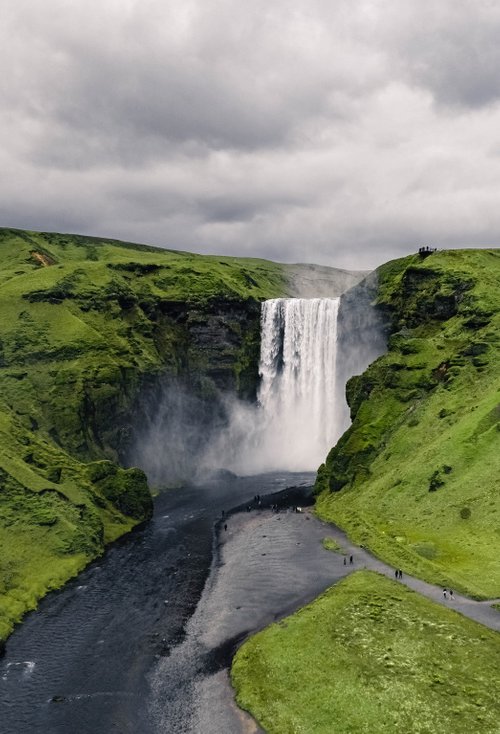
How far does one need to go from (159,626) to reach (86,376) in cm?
7226

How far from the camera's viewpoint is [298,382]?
158m

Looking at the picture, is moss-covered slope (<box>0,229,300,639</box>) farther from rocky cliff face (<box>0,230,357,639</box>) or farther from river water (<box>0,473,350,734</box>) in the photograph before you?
river water (<box>0,473,350,734</box>)

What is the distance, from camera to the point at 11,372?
124000 mm

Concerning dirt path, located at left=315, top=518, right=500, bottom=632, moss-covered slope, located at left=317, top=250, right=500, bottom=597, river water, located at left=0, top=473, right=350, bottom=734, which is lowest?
river water, located at left=0, top=473, right=350, bottom=734

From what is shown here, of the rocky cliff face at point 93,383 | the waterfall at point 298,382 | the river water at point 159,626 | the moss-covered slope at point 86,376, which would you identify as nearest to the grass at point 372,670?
the river water at point 159,626

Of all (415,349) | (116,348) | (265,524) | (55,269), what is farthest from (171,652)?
(55,269)

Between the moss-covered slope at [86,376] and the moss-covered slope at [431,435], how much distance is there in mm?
39526

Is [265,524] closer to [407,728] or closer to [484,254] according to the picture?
[407,728]

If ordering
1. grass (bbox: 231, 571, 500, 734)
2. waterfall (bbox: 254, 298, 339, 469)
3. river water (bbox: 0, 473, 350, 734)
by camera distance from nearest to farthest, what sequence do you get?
grass (bbox: 231, 571, 500, 734)
river water (bbox: 0, 473, 350, 734)
waterfall (bbox: 254, 298, 339, 469)

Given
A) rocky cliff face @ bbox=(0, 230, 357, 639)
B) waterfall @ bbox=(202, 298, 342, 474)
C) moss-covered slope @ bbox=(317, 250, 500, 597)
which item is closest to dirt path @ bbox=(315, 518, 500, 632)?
moss-covered slope @ bbox=(317, 250, 500, 597)

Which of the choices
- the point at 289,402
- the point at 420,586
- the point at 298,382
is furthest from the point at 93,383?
the point at 420,586

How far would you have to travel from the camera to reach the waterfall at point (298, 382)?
494 ft

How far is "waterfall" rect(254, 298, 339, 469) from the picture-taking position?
494ft

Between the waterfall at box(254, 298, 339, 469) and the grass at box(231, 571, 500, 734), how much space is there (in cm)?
8543
